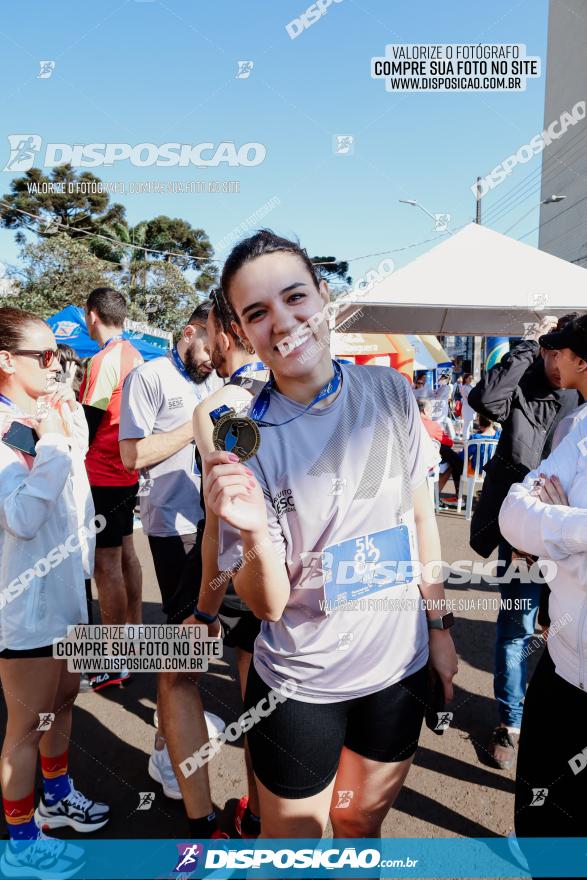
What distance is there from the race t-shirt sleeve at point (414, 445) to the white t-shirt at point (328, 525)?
49mm

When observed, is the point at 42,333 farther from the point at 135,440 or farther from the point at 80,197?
the point at 80,197

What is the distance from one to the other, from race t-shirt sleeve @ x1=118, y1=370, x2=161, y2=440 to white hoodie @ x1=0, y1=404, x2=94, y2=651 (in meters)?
0.60

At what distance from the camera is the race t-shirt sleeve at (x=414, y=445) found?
1.48 m

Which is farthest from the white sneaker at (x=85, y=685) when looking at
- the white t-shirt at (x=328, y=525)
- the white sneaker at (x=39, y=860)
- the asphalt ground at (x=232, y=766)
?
the white t-shirt at (x=328, y=525)

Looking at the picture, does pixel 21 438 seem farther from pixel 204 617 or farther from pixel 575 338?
pixel 575 338

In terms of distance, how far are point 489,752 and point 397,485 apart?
2.14 meters

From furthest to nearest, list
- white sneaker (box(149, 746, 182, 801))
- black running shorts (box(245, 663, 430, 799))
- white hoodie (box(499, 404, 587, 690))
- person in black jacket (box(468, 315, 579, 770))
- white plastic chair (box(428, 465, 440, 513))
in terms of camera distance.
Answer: white plastic chair (box(428, 465, 440, 513)) < person in black jacket (box(468, 315, 579, 770)) < white sneaker (box(149, 746, 182, 801)) < white hoodie (box(499, 404, 587, 690)) < black running shorts (box(245, 663, 430, 799))

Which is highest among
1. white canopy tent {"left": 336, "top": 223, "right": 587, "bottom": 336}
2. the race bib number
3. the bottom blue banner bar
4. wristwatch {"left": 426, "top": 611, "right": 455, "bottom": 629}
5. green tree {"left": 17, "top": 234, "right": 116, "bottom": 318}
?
green tree {"left": 17, "top": 234, "right": 116, "bottom": 318}

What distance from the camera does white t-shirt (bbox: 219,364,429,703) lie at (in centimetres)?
131

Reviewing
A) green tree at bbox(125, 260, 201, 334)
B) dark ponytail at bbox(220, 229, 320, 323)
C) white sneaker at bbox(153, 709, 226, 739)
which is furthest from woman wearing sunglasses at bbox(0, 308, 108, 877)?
green tree at bbox(125, 260, 201, 334)

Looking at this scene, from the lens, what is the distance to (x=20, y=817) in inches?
78.5

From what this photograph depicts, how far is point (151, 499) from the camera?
2.86 m

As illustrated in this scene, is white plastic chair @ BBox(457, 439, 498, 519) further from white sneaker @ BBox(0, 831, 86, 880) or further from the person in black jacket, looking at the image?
white sneaker @ BBox(0, 831, 86, 880)

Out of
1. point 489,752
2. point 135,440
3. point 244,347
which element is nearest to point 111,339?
point 135,440
